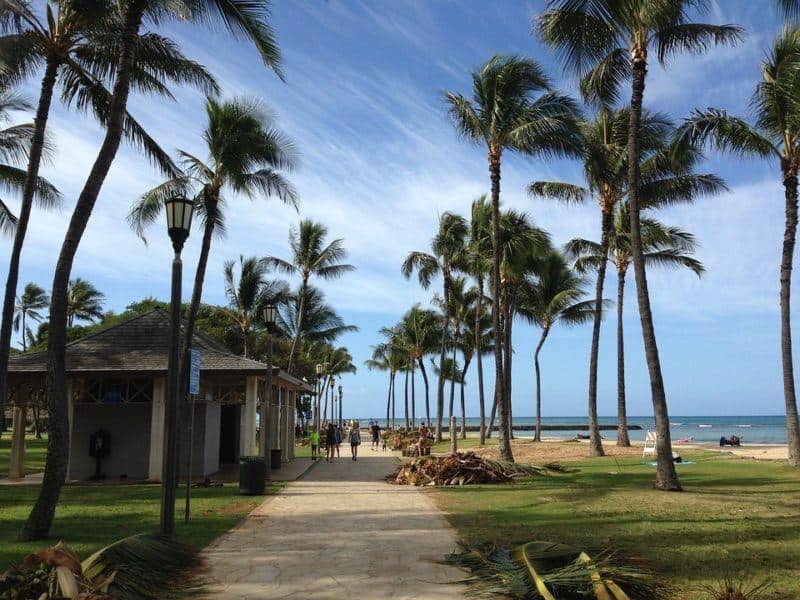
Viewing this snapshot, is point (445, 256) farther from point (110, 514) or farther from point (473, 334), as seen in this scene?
point (110, 514)

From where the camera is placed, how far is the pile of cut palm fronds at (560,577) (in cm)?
552

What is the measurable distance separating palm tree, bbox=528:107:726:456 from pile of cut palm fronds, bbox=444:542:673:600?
17.0m

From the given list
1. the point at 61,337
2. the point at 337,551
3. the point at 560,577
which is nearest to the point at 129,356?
the point at 61,337

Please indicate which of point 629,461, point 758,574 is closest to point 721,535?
point 758,574

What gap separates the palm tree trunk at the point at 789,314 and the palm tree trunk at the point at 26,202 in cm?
1822

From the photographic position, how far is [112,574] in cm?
554

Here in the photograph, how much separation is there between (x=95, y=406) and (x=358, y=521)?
11576 mm

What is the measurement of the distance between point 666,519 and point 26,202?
14.3 meters

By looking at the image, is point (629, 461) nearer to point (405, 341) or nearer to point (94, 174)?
point (94, 174)

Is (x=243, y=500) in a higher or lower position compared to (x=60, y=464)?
lower

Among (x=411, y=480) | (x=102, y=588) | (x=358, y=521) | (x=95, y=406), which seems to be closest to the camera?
(x=102, y=588)

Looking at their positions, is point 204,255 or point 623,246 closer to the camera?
point 204,255

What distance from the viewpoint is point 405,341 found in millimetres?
53438

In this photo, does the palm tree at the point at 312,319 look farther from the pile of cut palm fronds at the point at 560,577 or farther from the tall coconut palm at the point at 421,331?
the pile of cut palm fronds at the point at 560,577
